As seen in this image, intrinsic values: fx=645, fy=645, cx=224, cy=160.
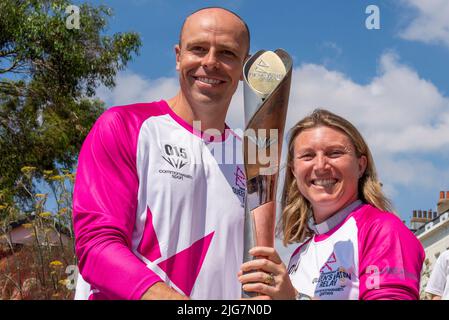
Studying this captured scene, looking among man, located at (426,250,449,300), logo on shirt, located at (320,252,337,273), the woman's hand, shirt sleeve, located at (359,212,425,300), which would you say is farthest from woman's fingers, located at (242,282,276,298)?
man, located at (426,250,449,300)

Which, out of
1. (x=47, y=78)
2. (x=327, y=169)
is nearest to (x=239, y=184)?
(x=327, y=169)

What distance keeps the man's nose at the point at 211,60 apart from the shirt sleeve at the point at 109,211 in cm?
39

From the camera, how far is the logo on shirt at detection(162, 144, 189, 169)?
99.7 inches

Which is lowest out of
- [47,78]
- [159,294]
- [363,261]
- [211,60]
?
[159,294]

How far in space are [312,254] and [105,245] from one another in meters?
1.18

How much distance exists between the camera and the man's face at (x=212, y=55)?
256cm

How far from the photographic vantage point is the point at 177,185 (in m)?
2.50

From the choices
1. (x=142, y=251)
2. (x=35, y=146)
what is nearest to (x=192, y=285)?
(x=142, y=251)

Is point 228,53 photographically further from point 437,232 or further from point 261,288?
point 437,232

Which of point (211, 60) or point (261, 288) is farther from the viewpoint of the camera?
point (211, 60)

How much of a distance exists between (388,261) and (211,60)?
1.05 meters
